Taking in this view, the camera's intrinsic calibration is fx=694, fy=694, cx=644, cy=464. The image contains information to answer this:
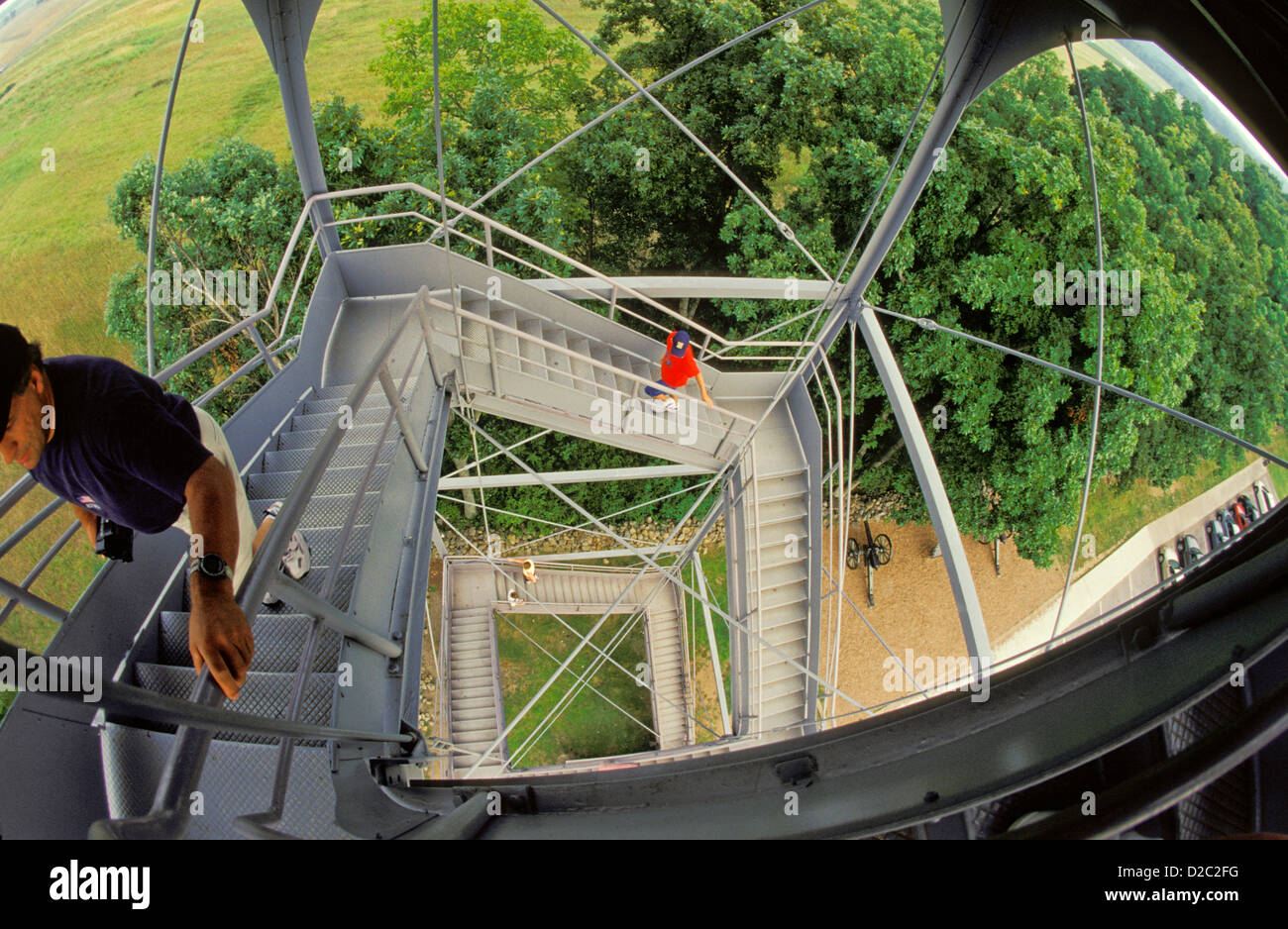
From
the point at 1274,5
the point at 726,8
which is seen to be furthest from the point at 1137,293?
the point at 1274,5

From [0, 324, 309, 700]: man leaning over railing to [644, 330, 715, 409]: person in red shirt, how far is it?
470cm

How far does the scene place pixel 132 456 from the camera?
82.0 inches

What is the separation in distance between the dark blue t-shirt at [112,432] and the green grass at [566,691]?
10246mm

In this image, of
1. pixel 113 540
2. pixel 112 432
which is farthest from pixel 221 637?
pixel 113 540

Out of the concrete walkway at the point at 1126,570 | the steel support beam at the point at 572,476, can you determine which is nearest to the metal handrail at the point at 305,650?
the steel support beam at the point at 572,476

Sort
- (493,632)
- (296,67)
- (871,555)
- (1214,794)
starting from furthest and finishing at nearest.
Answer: (871,555)
(493,632)
(296,67)
(1214,794)

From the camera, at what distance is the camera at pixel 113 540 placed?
2.54m

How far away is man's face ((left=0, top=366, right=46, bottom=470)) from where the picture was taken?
6.27ft

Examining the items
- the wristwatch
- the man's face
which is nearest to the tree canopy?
the man's face

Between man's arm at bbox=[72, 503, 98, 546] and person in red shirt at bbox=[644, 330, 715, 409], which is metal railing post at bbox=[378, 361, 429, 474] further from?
person in red shirt at bbox=[644, 330, 715, 409]

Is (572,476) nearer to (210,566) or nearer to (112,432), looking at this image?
(112,432)

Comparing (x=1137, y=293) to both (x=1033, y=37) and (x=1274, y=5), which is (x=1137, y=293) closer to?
(x=1033, y=37)

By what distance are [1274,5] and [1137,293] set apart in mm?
10780

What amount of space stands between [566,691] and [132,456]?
1128cm
